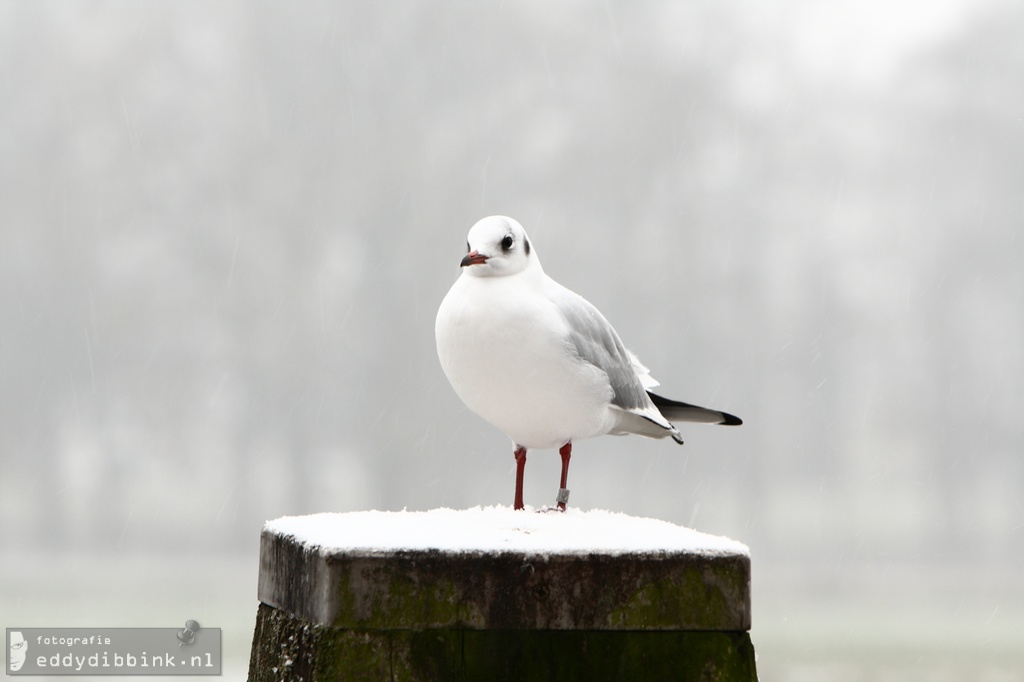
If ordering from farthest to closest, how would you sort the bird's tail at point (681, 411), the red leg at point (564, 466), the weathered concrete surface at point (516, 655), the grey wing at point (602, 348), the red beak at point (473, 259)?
1. the bird's tail at point (681, 411)
2. the red leg at point (564, 466)
3. the grey wing at point (602, 348)
4. the red beak at point (473, 259)
5. the weathered concrete surface at point (516, 655)

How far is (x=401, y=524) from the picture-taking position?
2.28 meters

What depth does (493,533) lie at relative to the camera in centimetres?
215

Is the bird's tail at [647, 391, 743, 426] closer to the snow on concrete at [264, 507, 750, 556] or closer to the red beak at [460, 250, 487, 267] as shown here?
the snow on concrete at [264, 507, 750, 556]

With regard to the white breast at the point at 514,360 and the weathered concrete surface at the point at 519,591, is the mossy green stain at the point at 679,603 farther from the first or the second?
the white breast at the point at 514,360

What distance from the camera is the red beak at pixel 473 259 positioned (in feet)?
8.06

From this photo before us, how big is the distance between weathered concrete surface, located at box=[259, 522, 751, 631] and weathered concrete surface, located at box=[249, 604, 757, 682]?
2 cm

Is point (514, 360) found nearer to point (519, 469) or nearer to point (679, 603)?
point (519, 469)

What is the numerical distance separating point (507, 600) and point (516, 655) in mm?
93

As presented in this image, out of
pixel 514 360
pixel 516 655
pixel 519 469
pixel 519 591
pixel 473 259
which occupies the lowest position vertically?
pixel 516 655

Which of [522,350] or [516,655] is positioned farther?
[522,350]

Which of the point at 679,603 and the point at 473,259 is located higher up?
the point at 473,259

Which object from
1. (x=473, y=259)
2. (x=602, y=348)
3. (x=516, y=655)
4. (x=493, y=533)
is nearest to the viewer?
(x=516, y=655)

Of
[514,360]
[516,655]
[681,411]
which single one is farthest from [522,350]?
[516,655]

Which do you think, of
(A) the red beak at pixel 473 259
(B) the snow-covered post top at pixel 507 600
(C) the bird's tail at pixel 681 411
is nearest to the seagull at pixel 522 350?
(A) the red beak at pixel 473 259
